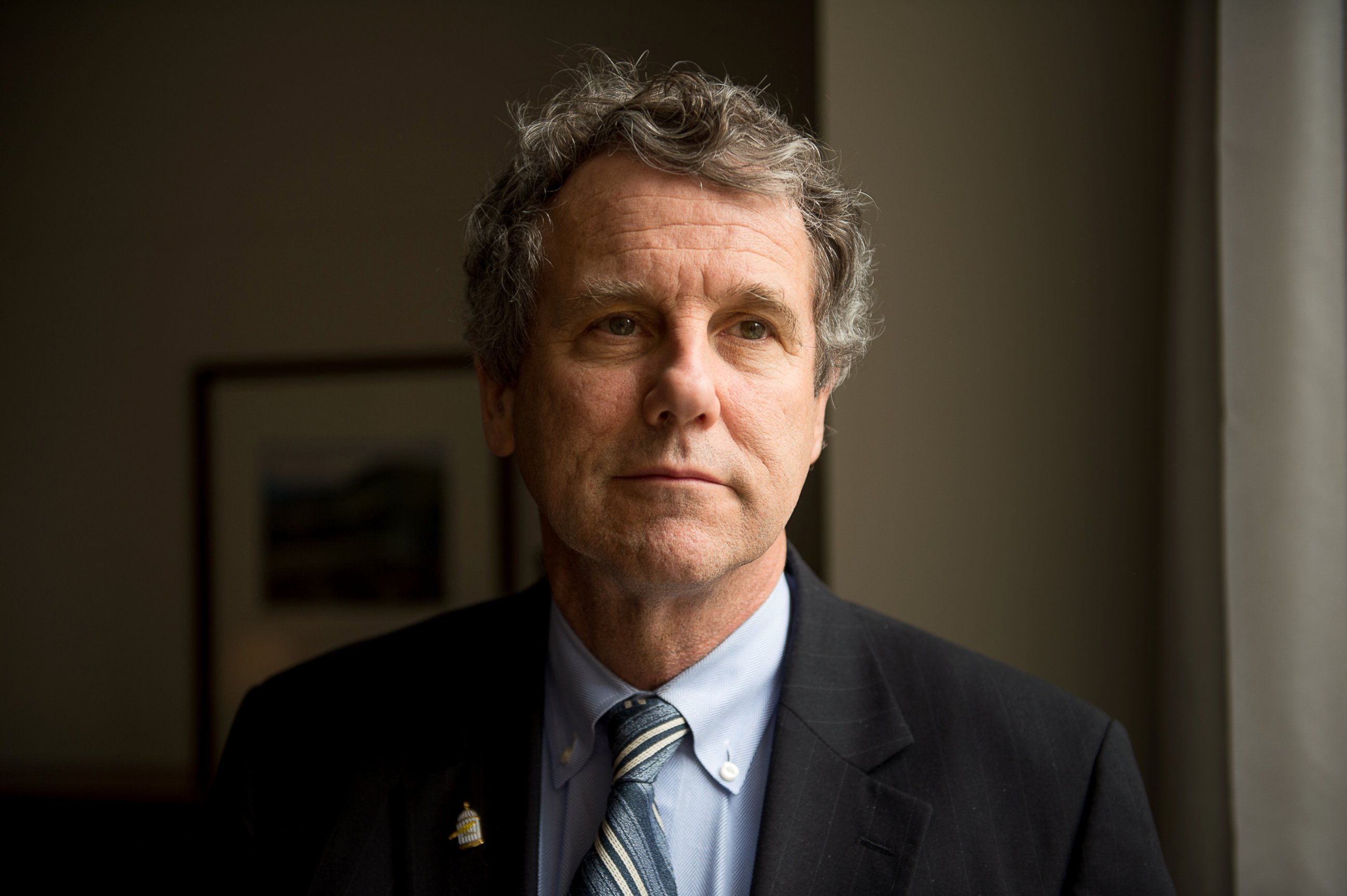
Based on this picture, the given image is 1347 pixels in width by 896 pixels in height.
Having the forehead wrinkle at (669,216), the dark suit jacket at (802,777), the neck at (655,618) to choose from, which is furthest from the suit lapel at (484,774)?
the forehead wrinkle at (669,216)

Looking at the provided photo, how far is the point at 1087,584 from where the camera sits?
166 cm

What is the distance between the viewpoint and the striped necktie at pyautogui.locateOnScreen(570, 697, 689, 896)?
101 cm

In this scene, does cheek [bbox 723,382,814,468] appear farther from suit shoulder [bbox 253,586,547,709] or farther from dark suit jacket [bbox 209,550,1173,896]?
suit shoulder [bbox 253,586,547,709]

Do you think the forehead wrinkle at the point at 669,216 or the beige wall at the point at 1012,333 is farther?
the beige wall at the point at 1012,333

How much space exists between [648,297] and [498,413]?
31cm

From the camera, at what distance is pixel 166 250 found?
9.57 feet

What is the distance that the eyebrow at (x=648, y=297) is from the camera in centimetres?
106

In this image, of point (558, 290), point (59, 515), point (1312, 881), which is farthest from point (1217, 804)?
point (59, 515)

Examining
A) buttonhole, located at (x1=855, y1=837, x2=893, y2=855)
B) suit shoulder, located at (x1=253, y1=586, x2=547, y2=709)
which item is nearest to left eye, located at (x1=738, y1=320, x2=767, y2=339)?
suit shoulder, located at (x1=253, y1=586, x2=547, y2=709)

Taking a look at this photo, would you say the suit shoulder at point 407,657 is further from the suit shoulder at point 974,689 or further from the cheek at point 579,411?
the suit shoulder at point 974,689

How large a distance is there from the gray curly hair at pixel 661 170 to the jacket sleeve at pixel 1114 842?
553 millimetres

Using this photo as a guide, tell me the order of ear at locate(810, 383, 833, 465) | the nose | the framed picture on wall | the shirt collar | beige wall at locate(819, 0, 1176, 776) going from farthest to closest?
the framed picture on wall < beige wall at locate(819, 0, 1176, 776) < ear at locate(810, 383, 833, 465) < the shirt collar < the nose

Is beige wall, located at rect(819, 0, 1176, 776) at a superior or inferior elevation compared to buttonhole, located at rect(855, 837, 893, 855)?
superior

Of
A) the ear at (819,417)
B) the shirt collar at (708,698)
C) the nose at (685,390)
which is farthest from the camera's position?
the ear at (819,417)
